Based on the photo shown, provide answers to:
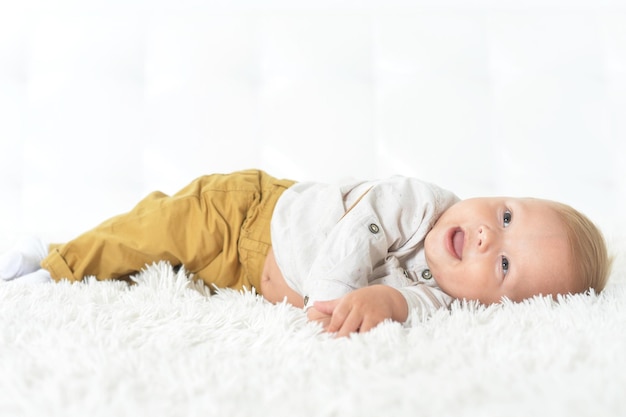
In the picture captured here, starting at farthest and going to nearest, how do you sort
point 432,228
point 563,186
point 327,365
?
point 563,186 < point 432,228 < point 327,365

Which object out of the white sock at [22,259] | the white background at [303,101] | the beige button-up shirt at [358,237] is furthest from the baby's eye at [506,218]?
the white sock at [22,259]

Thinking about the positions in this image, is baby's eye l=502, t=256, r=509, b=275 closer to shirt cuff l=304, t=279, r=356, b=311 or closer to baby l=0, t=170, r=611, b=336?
baby l=0, t=170, r=611, b=336

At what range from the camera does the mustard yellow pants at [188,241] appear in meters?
1.12

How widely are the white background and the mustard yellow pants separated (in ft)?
1.36

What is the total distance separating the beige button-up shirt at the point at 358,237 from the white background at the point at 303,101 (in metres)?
0.48

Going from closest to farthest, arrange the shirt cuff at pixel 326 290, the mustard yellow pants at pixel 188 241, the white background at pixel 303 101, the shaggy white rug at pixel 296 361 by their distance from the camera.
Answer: the shaggy white rug at pixel 296 361, the shirt cuff at pixel 326 290, the mustard yellow pants at pixel 188 241, the white background at pixel 303 101

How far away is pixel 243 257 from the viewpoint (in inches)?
44.5

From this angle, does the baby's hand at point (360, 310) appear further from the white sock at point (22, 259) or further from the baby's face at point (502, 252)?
the white sock at point (22, 259)

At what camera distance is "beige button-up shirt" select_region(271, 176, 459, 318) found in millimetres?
906

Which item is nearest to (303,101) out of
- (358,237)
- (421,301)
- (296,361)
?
(358,237)

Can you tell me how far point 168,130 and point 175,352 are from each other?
3.39ft

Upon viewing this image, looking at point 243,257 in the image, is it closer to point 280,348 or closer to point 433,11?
point 280,348

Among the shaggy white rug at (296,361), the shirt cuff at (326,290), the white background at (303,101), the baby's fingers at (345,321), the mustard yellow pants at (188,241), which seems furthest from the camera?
the white background at (303,101)

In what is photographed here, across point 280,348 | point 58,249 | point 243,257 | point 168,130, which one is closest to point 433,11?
point 168,130
